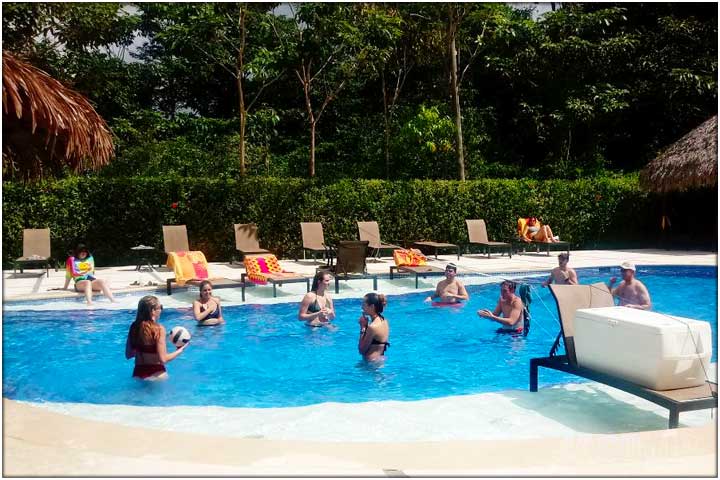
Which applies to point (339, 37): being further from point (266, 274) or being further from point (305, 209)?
point (266, 274)

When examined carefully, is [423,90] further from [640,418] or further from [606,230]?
[640,418]

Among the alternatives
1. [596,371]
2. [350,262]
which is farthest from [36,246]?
[596,371]

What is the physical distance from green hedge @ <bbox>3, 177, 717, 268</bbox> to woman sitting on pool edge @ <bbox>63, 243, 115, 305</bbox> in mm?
3877

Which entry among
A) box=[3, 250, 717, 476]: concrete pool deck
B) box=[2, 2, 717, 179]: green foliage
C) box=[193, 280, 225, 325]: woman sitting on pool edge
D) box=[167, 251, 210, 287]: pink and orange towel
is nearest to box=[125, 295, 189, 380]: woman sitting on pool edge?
box=[3, 250, 717, 476]: concrete pool deck

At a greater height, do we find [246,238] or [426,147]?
[426,147]

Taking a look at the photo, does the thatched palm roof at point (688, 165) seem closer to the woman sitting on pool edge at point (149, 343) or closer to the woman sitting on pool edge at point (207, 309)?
the woman sitting on pool edge at point (207, 309)

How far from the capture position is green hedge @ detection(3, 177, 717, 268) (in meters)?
15.6

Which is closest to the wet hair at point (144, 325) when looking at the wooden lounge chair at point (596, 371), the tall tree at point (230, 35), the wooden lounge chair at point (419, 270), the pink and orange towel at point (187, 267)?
the wooden lounge chair at point (596, 371)

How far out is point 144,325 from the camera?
6961 millimetres

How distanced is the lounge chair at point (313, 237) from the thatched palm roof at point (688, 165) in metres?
9.44

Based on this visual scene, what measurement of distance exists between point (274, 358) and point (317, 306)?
4.55ft

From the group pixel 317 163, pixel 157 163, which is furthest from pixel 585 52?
pixel 157 163

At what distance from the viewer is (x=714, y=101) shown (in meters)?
25.6

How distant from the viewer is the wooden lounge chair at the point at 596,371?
5086 mm
